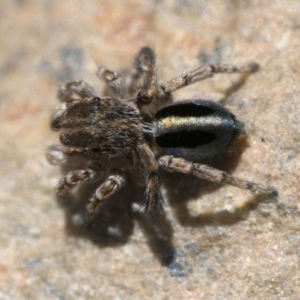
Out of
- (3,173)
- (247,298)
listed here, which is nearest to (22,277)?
(3,173)

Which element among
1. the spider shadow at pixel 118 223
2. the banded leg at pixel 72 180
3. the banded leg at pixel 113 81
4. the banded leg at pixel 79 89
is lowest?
the spider shadow at pixel 118 223

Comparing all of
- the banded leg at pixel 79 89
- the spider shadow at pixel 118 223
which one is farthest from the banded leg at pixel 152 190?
the banded leg at pixel 79 89

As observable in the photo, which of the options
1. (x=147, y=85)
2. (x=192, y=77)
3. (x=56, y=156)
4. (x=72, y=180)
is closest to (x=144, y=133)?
(x=147, y=85)

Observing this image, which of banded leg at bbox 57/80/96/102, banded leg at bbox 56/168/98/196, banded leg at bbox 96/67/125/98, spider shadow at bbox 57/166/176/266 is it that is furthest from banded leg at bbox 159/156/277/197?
banded leg at bbox 57/80/96/102

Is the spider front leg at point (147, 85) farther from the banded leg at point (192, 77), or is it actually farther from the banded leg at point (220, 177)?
the banded leg at point (220, 177)

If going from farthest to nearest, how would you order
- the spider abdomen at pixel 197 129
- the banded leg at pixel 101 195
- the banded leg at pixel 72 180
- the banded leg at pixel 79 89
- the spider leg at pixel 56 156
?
1. the banded leg at pixel 79 89
2. the spider leg at pixel 56 156
3. the banded leg at pixel 72 180
4. the banded leg at pixel 101 195
5. the spider abdomen at pixel 197 129

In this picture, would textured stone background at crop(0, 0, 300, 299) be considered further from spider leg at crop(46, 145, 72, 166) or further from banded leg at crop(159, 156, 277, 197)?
spider leg at crop(46, 145, 72, 166)
